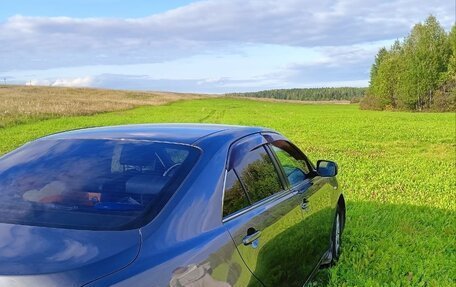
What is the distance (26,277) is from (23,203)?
0.80 metres

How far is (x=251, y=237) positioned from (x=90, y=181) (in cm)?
88

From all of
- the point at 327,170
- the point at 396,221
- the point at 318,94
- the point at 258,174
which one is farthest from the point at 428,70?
the point at 318,94

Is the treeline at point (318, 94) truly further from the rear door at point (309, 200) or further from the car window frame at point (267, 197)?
the car window frame at point (267, 197)

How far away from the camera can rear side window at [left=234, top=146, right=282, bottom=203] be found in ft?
10.1

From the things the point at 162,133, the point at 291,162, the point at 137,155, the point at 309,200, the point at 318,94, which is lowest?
the point at 318,94

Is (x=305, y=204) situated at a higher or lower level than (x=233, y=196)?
lower

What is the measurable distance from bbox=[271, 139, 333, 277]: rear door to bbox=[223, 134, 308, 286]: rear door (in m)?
0.08

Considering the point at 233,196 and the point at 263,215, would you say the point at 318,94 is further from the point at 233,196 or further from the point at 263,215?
the point at 233,196

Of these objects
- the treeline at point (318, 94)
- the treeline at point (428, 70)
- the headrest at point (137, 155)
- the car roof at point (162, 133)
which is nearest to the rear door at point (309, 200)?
the car roof at point (162, 133)

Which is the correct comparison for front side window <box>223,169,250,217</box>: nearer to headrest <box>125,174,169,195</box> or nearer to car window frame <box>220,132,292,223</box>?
car window frame <box>220,132,292,223</box>

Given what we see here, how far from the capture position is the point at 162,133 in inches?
128

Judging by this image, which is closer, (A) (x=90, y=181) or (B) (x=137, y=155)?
(A) (x=90, y=181)

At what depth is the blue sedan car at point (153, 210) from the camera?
1966 millimetres

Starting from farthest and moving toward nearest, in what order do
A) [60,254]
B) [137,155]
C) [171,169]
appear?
[137,155]
[171,169]
[60,254]
